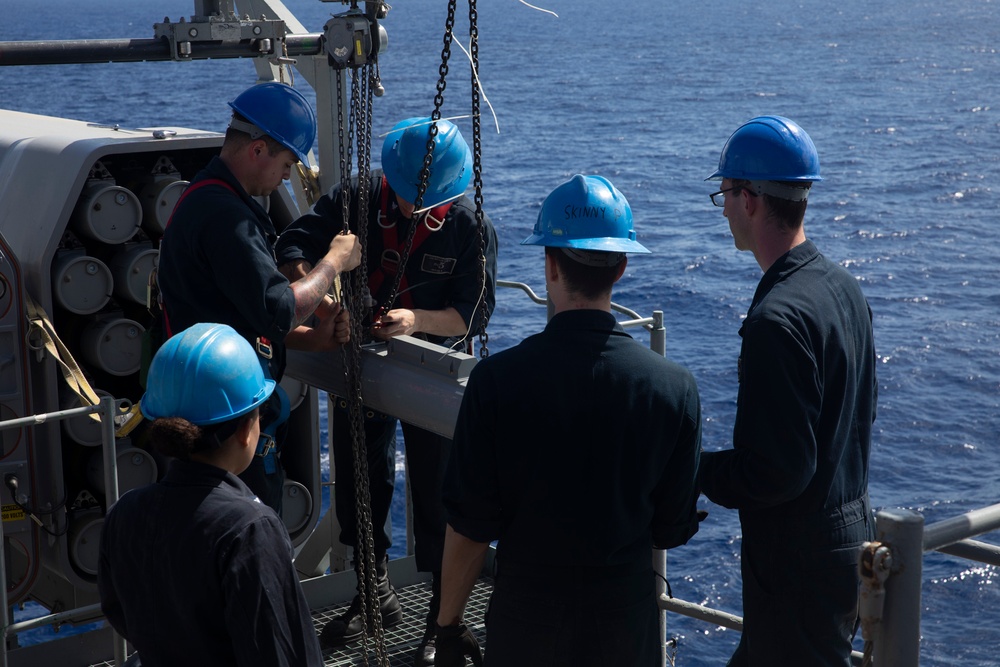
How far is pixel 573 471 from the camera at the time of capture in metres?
2.76

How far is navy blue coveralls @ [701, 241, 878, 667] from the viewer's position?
2922 millimetres

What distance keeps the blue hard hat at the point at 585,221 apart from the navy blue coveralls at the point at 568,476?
201mm

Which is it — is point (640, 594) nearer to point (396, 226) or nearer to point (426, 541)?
point (426, 541)

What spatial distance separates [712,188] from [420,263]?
28.5m

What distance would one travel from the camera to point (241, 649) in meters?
2.36

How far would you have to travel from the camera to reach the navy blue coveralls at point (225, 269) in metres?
3.59

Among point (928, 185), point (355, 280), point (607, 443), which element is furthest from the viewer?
point (928, 185)

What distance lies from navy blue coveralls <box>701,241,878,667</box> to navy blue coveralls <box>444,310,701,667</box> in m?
0.22

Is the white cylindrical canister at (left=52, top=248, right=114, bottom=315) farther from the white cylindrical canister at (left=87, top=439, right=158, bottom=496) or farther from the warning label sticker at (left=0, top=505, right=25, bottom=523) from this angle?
the warning label sticker at (left=0, top=505, right=25, bottom=523)

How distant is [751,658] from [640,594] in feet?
1.59

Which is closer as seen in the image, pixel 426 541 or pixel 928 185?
pixel 426 541

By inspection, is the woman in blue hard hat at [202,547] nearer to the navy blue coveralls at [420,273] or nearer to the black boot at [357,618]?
the navy blue coveralls at [420,273]

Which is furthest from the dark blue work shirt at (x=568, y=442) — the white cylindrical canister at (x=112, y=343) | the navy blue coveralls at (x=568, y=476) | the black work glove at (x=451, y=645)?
the white cylindrical canister at (x=112, y=343)

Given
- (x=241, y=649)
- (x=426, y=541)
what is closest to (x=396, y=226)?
(x=426, y=541)
